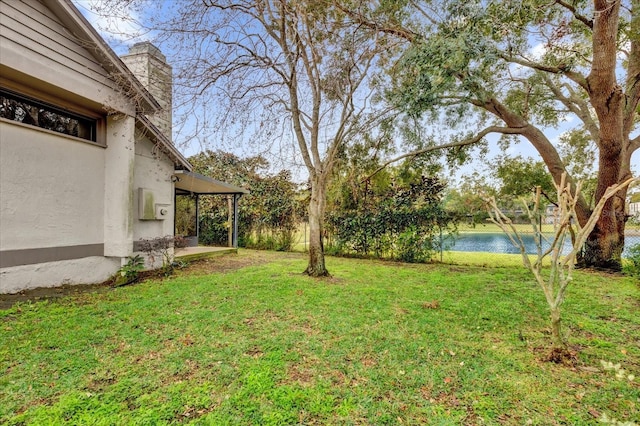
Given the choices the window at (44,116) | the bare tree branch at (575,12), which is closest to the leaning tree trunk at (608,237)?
the bare tree branch at (575,12)

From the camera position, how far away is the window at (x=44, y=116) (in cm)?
521

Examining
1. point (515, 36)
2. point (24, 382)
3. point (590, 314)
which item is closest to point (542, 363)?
point (590, 314)

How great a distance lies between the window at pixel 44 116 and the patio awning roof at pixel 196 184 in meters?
2.63

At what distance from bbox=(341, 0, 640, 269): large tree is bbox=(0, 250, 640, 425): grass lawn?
4.26m

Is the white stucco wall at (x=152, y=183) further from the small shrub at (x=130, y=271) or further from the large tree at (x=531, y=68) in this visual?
the large tree at (x=531, y=68)

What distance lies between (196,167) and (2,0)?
11334 mm

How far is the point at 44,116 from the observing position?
18.9 ft

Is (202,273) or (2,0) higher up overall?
(2,0)

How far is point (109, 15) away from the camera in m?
5.21

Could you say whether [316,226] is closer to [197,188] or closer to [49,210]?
[49,210]

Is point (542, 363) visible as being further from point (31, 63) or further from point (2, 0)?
point (2, 0)

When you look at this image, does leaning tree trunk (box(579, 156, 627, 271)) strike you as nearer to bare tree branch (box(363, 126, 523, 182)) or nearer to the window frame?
bare tree branch (box(363, 126, 523, 182))

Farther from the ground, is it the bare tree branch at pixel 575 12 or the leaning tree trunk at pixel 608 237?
the bare tree branch at pixel 575 12

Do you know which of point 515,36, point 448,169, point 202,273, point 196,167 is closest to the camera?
point 515,36
